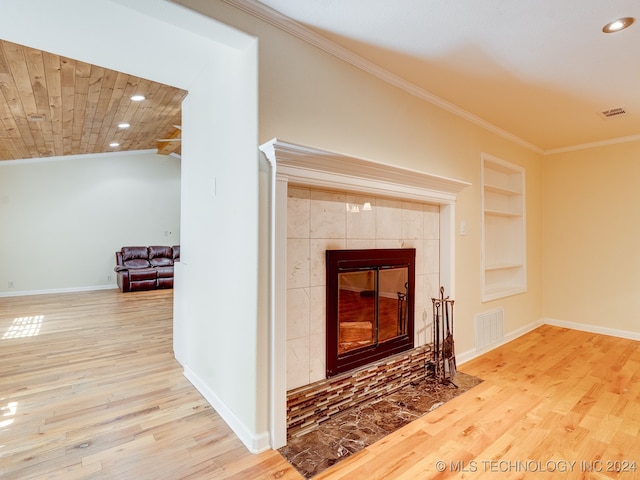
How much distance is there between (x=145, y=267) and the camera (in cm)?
802

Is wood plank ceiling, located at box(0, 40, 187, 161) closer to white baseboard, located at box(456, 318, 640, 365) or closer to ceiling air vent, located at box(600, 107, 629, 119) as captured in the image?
white baseboard, located at box(456, 318, 640, 365)

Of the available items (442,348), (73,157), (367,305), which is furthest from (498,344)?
(73,157)

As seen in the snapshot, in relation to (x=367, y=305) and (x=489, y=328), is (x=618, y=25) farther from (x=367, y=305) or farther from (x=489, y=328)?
(x=489, y=328)

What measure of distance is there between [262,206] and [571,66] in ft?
8.35

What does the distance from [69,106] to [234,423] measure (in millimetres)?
4311

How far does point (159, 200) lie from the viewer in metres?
8.95

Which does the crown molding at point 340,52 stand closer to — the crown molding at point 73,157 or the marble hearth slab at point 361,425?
the marble hearth slab at point 361,425

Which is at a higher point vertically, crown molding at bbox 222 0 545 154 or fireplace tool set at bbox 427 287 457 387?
crown molding at bbox 222 0 545 154

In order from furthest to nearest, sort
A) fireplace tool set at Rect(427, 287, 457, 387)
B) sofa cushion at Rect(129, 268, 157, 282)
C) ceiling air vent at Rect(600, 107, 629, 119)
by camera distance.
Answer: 1. sofa cushion at Rect(129, 268, 157, 282)
2. ceiling air vent at Rect(600, 107, 629, 119)
3. fireplace tool set at Rect(427, 287, 457, 387)

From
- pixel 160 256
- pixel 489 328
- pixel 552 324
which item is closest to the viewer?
pixel 489 328

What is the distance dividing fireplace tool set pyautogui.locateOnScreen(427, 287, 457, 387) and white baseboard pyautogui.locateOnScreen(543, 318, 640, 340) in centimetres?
284

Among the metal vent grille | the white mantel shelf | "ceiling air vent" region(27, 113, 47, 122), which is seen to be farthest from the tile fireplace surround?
"ceiling air vent" region(27, 113, 47, 122)

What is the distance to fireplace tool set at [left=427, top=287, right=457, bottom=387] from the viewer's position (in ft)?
9.47

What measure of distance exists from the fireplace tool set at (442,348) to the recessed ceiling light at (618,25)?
82.1 inches
